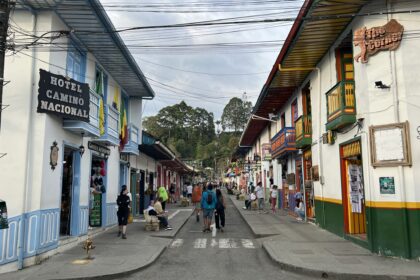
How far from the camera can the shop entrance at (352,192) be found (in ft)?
36.1

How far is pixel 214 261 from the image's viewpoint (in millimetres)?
8641

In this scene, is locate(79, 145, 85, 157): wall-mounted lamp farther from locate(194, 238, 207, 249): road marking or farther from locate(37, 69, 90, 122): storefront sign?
locate(194, 238, 207, 249): road marking

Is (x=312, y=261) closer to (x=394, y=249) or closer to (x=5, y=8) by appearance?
(x=394, y=249)

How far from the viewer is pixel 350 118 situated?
10.0 metres

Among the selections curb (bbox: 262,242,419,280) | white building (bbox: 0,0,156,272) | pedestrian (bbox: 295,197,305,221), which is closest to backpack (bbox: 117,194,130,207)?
white building (bbox: 0,0,156,272)

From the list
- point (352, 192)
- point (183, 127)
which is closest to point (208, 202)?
point (352, 192)

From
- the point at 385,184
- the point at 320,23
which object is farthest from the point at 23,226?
the point at 320,23

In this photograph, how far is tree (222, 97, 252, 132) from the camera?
96.1 meters

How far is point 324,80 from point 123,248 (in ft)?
27.9

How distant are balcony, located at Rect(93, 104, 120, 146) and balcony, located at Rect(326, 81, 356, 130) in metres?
7.20

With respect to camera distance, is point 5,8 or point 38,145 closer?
point 5,8

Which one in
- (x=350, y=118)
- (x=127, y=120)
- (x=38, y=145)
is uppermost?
(x=127, y=120)

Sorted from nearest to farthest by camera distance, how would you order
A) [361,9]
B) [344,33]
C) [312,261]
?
[312,261]
[361,9]
[344,33]

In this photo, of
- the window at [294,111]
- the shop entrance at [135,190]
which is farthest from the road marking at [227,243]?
the window at [294,111]
